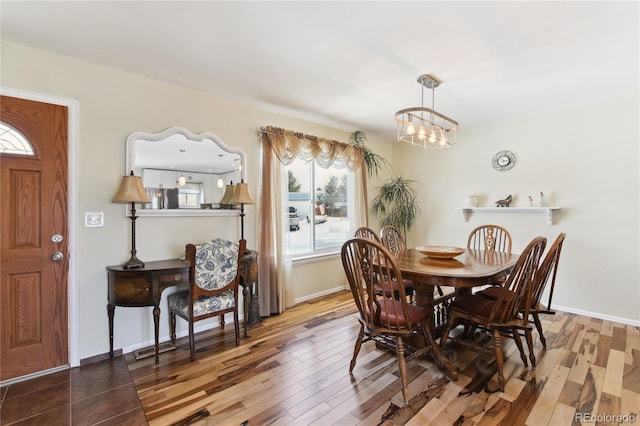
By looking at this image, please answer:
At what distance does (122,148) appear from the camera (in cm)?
258

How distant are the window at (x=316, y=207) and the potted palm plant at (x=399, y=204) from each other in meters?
0.65

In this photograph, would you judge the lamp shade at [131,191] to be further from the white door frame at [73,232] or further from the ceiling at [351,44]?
the ceiling at [351,44]

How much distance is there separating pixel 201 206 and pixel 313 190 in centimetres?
161

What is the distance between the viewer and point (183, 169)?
292 centimetres

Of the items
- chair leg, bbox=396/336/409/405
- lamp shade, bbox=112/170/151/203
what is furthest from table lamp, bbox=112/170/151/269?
chair leg, bbox=396/336/409/405

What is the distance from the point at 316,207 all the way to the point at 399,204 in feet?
4.93

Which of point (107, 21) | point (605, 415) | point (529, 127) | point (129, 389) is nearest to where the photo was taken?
point (605, 415)

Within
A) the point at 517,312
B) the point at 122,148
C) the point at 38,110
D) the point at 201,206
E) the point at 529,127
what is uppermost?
the point at 529,127

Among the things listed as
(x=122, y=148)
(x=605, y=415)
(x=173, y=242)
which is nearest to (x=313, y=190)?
(x=173, y=242)

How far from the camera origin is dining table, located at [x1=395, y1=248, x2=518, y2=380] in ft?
6.59

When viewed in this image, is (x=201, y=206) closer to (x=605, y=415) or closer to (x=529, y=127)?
(x=605, y=415)

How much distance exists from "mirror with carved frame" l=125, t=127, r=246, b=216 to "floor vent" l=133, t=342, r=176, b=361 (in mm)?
1168

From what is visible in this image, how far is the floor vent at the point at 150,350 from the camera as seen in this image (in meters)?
2.49

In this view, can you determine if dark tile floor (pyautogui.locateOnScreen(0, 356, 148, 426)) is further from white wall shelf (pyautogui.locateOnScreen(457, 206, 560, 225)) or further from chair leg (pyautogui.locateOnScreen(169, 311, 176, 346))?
white wall shelf (pyautogui.locateOnScreen(457, 206, 560, 225))
